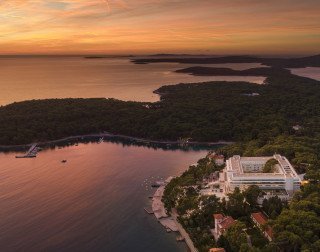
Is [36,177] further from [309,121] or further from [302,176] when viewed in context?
[309,121]

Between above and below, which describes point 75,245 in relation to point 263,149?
below

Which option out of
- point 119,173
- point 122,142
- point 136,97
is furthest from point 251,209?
point 136,97

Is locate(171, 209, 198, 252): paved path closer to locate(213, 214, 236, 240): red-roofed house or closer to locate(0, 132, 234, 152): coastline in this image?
locate(213, 214, 236, 240): red-roofed house

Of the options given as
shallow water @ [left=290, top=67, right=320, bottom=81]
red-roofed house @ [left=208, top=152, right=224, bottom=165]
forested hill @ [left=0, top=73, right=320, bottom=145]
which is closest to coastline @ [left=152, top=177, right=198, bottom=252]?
red-roofed house @ [left=208, top=152, right=224, bottom=165]

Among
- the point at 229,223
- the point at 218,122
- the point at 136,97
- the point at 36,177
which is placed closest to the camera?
the point at 229,223

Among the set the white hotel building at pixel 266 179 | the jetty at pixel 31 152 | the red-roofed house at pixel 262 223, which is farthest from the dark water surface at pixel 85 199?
the white hotel building at pixel 266 179

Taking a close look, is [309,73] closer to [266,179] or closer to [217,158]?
[217,158]
